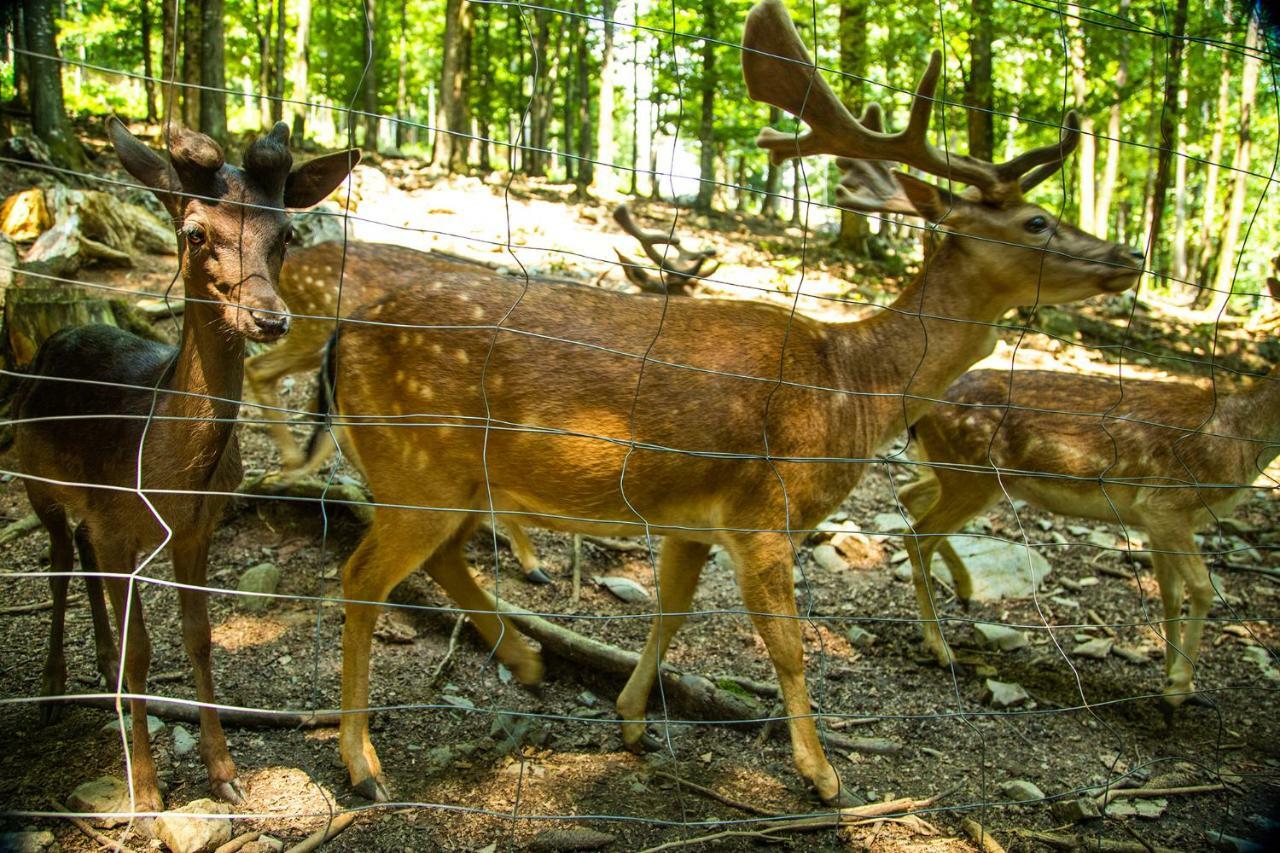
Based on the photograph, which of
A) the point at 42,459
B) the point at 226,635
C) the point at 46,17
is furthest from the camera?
the point at 46,17

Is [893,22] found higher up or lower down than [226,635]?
higher up

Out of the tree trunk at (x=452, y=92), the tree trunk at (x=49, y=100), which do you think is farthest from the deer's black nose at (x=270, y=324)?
the tree trunk at (x=452, y=92)

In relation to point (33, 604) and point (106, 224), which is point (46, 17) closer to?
point (106, 224)

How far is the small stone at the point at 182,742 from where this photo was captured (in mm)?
3434

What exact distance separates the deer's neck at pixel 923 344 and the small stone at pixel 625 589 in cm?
194

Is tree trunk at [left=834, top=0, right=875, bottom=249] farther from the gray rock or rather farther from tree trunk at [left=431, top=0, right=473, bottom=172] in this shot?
the gray rock

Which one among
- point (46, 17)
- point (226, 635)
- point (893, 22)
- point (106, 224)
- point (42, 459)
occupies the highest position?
point (893, 22)

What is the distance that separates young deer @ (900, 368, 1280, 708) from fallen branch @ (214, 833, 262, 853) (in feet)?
11.1

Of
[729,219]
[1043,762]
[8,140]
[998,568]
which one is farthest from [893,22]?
[1043,762]

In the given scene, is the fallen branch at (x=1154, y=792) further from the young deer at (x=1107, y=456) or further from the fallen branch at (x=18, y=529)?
the fallen branch at (x=18, y=529)

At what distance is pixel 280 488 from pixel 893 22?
38.9 feet

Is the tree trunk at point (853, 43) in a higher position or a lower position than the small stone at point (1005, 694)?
higher

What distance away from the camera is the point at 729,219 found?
779 inches

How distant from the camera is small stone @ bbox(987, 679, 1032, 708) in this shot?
466 centimetres
